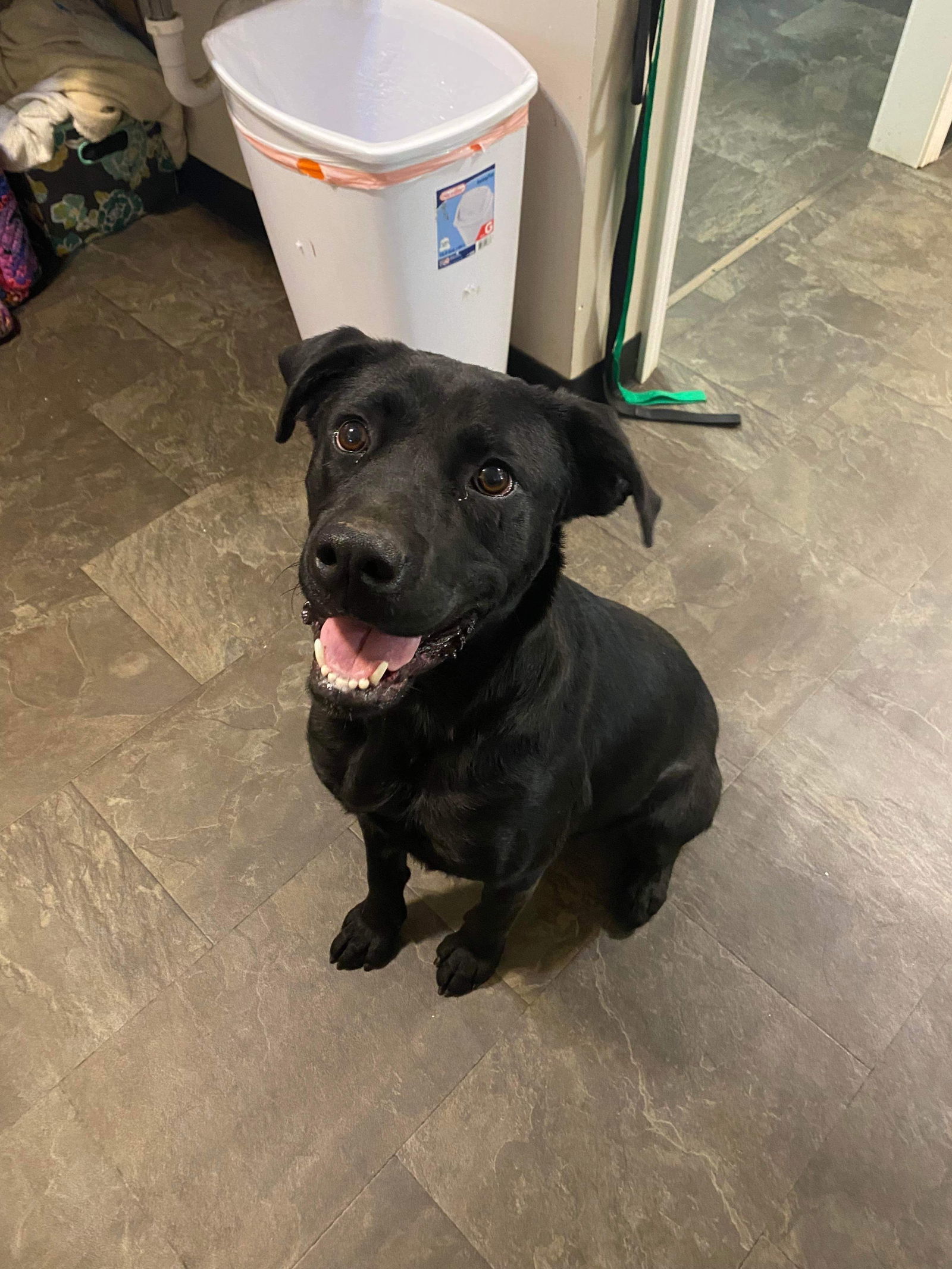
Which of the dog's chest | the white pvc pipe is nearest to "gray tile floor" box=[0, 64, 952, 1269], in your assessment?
the dog's chest

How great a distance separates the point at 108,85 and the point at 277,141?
1.26 metres

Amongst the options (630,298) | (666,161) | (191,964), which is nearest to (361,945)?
(191,964)

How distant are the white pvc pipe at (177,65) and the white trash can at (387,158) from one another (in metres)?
0.37

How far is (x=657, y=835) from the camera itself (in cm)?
161

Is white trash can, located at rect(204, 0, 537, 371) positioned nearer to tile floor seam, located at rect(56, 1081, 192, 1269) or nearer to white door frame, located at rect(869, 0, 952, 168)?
tile floor seam, located at rect(56, 1081, 192, 1269)

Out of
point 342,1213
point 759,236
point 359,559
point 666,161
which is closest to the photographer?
point 359,559

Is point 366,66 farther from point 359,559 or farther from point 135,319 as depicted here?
point 359,559

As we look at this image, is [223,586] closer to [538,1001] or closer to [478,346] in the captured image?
[478,346]

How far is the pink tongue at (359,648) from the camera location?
1.04 meters

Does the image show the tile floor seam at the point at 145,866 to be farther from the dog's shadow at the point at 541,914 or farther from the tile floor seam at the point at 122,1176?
the dog's shadow at the point at 541,914

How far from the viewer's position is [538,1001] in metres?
1.61

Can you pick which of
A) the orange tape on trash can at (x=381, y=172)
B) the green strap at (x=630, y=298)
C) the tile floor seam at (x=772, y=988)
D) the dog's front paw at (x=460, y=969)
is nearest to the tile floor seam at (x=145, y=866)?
the dog's front paw at (x=460, y=969)

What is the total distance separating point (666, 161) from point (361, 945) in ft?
6.35

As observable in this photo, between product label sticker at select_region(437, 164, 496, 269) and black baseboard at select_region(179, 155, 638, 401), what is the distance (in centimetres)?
54
